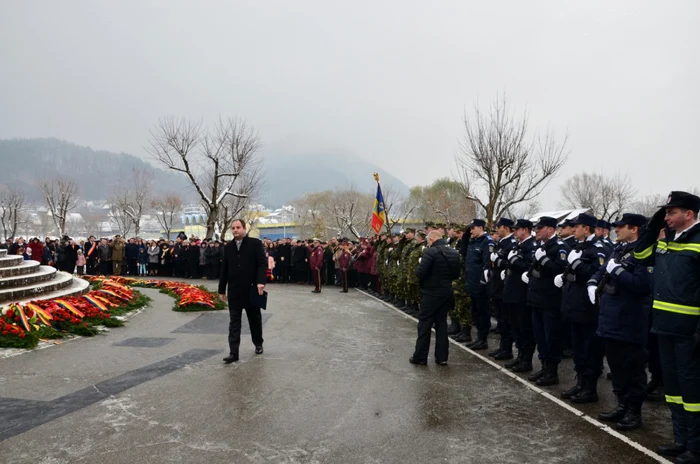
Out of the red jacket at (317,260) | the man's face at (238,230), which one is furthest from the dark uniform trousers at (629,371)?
the red jacket at (317,260)

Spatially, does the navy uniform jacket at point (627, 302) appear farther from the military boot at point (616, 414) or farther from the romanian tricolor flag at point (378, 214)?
the romanian tricolor flag at point (378, 214)

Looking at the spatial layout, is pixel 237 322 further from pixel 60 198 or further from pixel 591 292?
pixel 60 198

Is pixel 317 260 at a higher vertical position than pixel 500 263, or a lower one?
lower

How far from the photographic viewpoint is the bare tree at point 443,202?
58.3 m

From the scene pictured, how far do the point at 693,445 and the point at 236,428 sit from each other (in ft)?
13.1

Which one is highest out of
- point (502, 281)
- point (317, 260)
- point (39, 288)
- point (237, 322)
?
point (502, 281)

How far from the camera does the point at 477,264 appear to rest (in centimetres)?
923

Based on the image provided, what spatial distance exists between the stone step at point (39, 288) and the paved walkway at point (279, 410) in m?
2.74

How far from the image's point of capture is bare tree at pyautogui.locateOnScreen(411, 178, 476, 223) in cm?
5830

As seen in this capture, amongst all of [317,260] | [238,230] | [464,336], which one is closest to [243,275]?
[238,230]

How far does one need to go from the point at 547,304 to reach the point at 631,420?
1.94 metres

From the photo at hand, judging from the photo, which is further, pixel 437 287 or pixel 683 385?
pixel 437 287

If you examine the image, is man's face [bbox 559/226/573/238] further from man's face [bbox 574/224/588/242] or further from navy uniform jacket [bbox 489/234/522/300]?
navy uniform jacket [bbox 489/234/522/300]

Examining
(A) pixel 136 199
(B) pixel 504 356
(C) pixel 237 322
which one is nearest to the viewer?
(C) pixel 237 322
